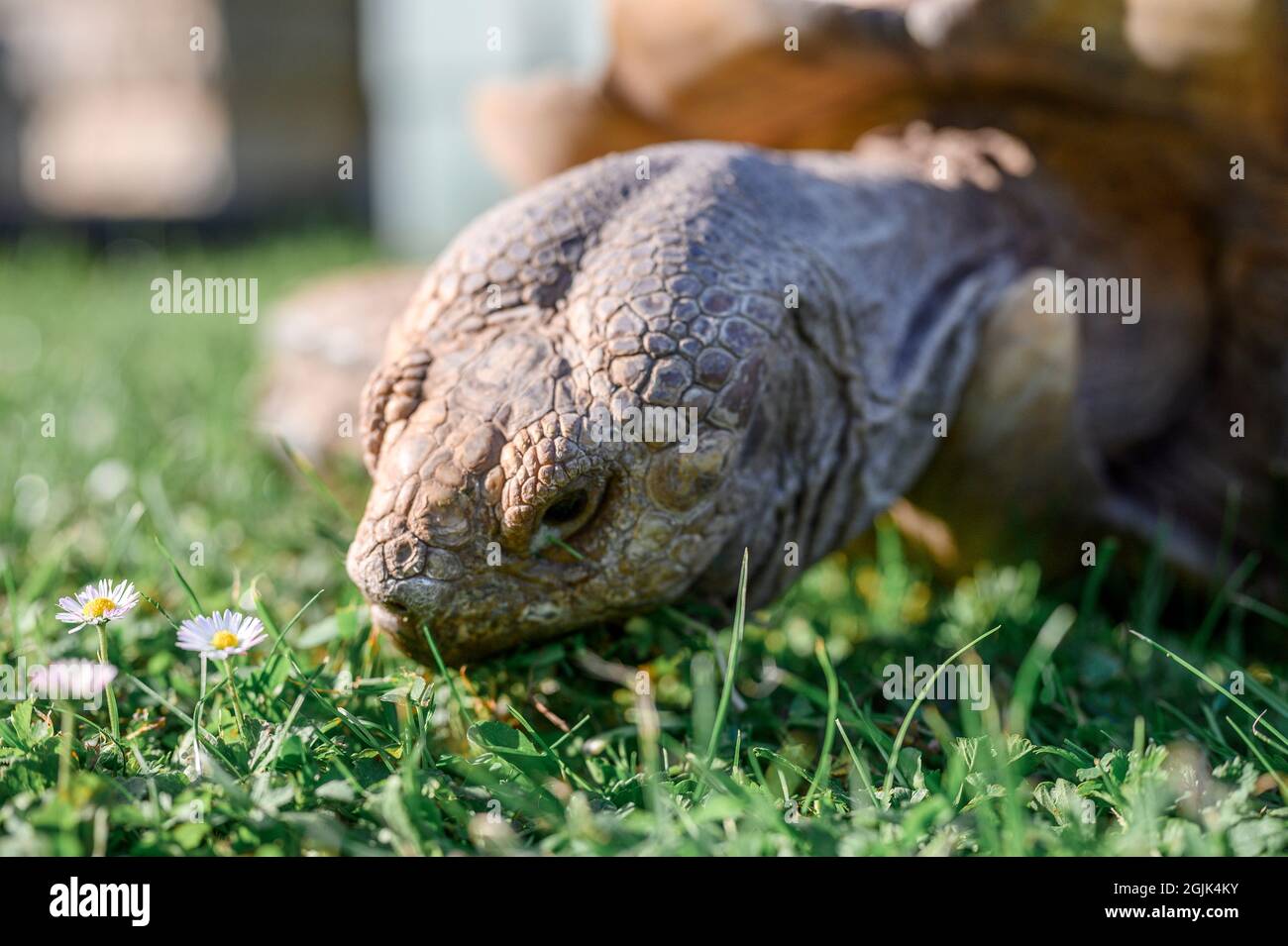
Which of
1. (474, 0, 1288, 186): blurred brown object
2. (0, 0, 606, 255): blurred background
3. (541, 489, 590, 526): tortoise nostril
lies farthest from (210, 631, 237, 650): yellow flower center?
(0, 0, 606, 255): blurred background

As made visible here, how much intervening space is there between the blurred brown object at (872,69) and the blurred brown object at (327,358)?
543 mm

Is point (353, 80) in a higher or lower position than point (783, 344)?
higher

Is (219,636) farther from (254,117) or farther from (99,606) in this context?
(254,117)

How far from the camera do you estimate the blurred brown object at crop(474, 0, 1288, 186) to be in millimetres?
1850

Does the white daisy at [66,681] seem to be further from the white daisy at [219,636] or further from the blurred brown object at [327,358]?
the blurred brown object at [327,358]

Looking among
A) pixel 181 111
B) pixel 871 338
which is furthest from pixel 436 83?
pixel 871 338

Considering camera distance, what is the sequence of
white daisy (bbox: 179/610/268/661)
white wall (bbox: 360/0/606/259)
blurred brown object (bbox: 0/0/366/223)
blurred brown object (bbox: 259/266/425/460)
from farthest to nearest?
blurred brown object (bbox: 0/0/366/223) < white wall (bbox: 360/0/606/259) < blurred brown object (bbox: 259/266/425/460) < white daisy (bbox: 179/610/268/661)

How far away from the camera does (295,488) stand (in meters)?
2.54

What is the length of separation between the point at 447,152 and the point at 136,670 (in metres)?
6.53

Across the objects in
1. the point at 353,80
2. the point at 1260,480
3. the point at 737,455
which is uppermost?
the point at 353,80

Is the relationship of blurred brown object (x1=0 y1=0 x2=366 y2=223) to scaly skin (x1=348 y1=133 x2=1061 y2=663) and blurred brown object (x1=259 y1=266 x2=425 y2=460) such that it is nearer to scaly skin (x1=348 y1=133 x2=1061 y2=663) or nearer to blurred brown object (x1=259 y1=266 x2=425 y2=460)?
blurred brown object (x1=259 y1=266 x2=425 y2=460)

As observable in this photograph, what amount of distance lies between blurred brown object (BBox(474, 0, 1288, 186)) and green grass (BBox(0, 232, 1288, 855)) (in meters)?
0.80
